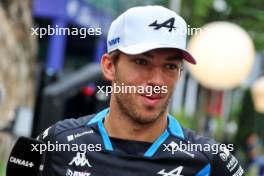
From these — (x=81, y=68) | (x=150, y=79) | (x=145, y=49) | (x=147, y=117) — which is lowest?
(x=81, y=68)

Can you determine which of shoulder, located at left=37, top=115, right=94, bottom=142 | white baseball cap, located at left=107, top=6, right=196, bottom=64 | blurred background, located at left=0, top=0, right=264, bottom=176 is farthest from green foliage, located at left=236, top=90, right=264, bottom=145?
white baseball cap, located at left=107, top=6, right=196, bottom=64

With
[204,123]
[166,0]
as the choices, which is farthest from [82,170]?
[204,123]

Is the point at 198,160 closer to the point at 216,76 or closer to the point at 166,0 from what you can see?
the point at 216,76

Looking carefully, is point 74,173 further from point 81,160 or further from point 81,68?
point 81,68

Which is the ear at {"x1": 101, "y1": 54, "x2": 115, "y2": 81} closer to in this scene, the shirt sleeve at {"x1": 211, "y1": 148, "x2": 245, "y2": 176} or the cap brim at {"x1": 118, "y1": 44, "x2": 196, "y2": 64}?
the cap brim at {"x1": 118, "y1": 44, "x2": 196, "y2": 64}

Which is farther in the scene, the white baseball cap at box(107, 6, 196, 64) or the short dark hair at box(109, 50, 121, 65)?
the short dark hair at box(109, 50, 121, 65)

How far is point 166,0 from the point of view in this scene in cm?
1262

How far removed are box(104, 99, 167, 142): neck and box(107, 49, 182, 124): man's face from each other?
4cm

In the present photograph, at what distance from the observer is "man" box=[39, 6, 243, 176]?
2.67 m

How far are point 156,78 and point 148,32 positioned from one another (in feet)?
0.58

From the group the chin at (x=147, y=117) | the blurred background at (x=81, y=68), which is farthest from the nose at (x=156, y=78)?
the blurred background at (x=81, y=68)

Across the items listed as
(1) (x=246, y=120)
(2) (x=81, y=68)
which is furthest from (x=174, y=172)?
(1) (x=246, y=120)

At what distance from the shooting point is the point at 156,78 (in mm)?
2658

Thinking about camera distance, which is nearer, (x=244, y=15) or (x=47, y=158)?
(x=47, y=158)
